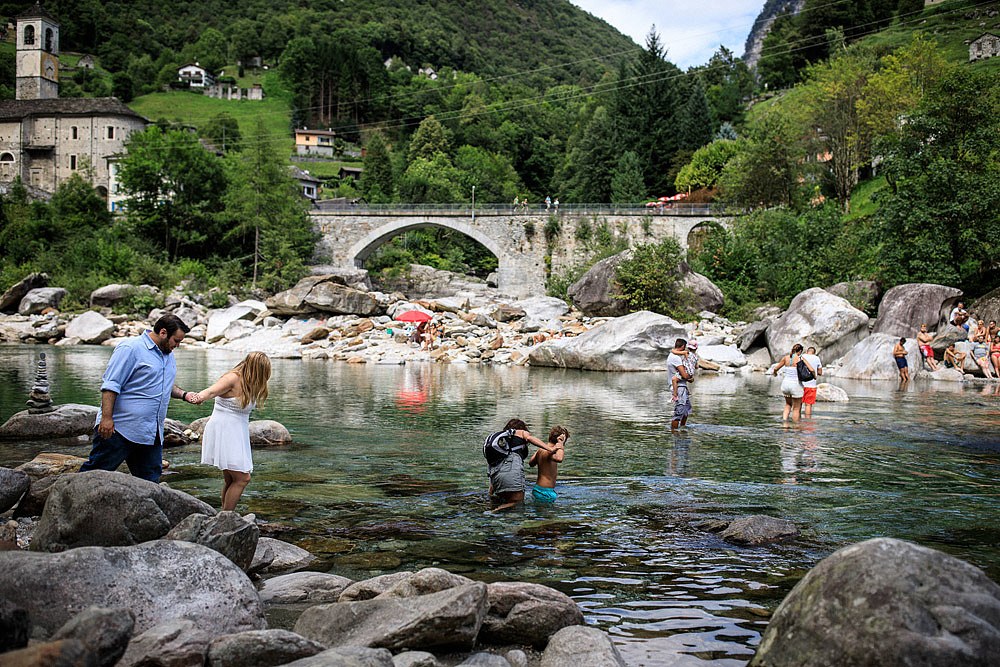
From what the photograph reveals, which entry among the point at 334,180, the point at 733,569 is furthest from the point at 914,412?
the point at 334,180

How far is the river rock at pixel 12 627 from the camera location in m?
3.04

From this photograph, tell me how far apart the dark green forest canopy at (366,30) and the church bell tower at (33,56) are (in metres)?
23.2

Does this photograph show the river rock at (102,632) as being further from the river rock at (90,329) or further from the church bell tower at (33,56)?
the church bell tower at (33,56)

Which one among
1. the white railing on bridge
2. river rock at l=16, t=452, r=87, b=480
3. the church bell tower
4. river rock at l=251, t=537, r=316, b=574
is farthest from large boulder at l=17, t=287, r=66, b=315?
the church bell tower

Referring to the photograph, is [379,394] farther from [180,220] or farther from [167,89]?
[167,89]

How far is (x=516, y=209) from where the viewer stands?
169 feet

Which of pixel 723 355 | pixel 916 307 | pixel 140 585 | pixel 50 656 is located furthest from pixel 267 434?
pixel 916 307

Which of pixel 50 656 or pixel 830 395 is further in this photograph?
pixel 830 395

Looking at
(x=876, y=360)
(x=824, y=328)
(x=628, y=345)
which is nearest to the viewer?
(x=876, y=360)

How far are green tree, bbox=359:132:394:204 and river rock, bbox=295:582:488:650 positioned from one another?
67.0 meters

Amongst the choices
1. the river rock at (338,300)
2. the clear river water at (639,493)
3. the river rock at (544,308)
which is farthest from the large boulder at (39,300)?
the clear river water at (639,493)

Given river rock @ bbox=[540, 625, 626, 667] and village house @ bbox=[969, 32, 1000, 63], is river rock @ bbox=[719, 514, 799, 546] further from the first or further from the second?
village house @ bbox=[969, 32, 1000, 63]

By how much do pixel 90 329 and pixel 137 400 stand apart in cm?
3368

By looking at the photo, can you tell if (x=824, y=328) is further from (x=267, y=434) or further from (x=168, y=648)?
(x=168, y=648)
